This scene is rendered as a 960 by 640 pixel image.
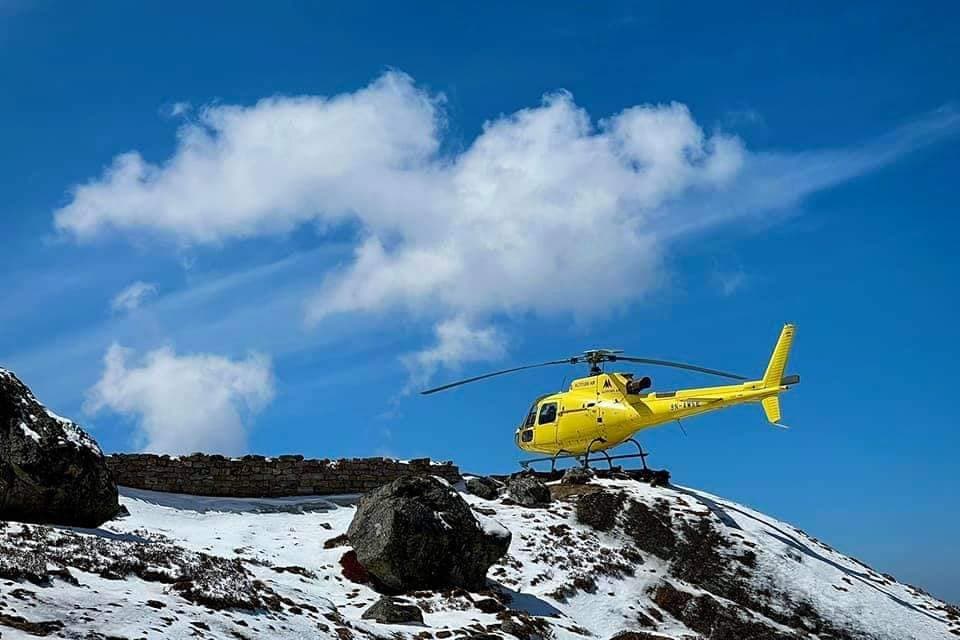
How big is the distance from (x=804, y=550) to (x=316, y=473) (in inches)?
756

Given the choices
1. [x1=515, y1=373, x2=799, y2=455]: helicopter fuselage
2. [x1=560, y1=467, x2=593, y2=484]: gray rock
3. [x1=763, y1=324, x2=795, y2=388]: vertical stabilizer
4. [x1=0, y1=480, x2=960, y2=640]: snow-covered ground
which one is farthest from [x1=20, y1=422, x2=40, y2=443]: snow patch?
[x1=763, y1=324, x2=795, y2=388]: vertical stabilizer

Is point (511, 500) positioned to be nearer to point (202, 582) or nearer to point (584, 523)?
point (584, 523)

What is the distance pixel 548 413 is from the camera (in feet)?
135

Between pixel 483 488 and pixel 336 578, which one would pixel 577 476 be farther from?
pixel 336 578

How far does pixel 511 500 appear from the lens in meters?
35.7

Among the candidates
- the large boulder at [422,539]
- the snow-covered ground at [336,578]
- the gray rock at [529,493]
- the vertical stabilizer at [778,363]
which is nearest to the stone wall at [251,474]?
the snow-covered ground at [336,578]

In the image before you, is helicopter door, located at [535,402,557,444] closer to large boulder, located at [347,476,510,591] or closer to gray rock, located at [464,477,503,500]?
gray rock, located at [464,477,503,500]

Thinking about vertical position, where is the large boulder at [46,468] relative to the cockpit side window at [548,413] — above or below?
below

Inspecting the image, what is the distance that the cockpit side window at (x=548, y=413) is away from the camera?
40.8m

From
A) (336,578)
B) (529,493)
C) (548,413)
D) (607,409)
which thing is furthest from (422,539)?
(548,413)

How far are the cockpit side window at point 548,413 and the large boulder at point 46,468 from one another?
68.0 feet

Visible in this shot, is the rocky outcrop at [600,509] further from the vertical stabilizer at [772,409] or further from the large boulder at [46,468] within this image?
the large boulder at [46,468]

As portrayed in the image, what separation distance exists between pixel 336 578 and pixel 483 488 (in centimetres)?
1167

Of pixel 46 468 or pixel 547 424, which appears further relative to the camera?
pixel 547 424
